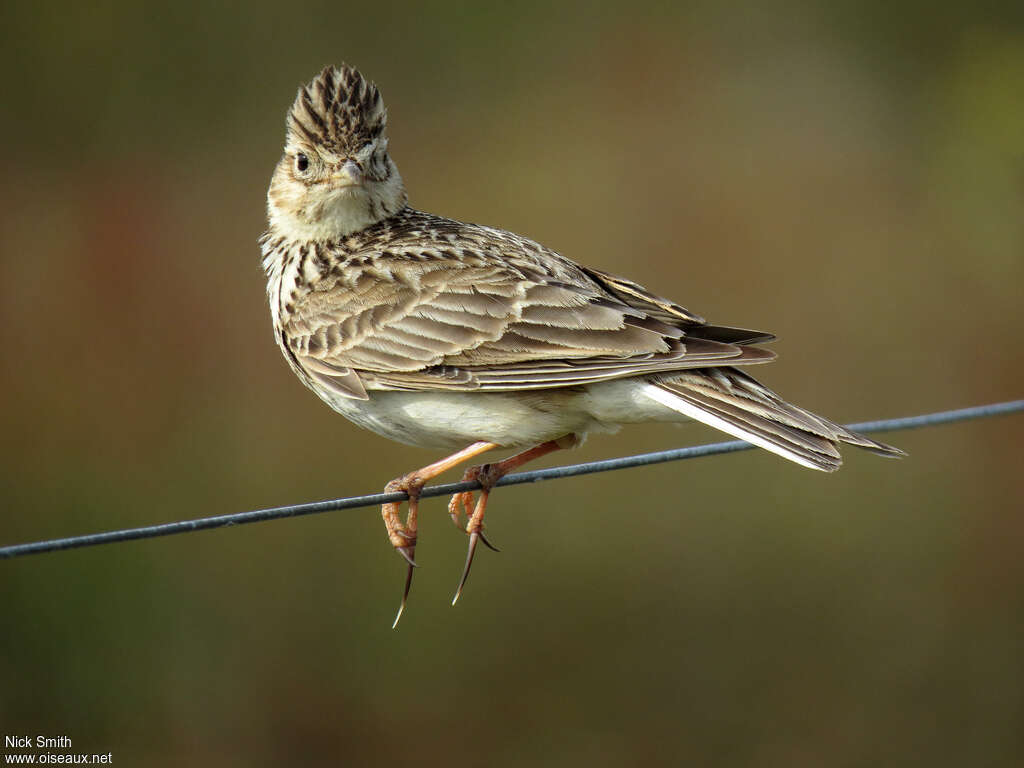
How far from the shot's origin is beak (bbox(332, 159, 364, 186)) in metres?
6.71

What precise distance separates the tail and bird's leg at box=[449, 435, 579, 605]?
78cm

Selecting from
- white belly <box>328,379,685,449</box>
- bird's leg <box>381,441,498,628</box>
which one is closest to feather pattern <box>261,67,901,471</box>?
white belly <box>328,379,685,449</box>

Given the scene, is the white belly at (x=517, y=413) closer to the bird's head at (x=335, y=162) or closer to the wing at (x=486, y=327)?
the wing at (x=486, y=327)

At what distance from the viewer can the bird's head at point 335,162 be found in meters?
6.77

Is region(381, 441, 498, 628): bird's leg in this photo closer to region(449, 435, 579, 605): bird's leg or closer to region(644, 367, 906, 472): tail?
region(449, 435, 579, 605): bird's leg

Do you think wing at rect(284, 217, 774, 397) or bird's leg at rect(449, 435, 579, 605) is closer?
wing at rect(284, 217, 774, 397)

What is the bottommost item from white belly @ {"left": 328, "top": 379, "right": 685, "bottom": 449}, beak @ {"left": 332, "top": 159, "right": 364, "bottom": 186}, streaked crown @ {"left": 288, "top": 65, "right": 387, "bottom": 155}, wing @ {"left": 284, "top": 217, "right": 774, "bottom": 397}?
white belly @ {"left": 328, "top": 379, "right": 685, "bottom": 449}

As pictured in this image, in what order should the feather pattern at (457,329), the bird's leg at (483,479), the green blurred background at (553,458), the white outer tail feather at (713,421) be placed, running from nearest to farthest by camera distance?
the white outer tail feather at (713,421) < the feather pattern at (457,329) < the bird's leg at (483,479) < the green blurred background at (553,458)

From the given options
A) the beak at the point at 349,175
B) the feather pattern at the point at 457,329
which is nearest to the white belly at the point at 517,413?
the feather pattern at the point at 457,329

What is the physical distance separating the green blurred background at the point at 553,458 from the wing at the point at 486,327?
4357mm

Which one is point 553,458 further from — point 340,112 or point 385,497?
point 385,497

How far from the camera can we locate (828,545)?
11344 millimetres

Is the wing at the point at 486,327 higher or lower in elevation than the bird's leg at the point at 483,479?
higher

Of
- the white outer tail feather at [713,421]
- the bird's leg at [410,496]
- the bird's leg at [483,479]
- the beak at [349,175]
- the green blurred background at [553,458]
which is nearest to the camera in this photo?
the white outer tail feather at [713,421]
